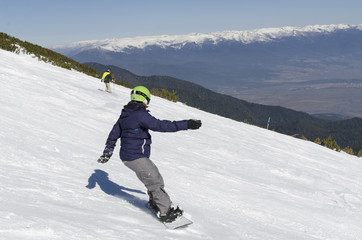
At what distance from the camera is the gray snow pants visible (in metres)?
4.51

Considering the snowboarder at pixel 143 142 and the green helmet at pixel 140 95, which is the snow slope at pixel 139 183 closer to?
the snowboarder at pixel 143 142

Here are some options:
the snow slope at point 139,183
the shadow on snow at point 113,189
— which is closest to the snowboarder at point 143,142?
the snow slope at point 139,183

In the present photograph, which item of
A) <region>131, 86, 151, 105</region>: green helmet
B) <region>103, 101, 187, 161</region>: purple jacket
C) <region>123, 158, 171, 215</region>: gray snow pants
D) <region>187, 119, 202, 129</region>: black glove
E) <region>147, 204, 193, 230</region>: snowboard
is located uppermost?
<region>131, 86, 151, 105</region>: green helmet

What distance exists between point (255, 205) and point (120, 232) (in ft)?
12.8

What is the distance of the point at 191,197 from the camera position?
6.46 metres

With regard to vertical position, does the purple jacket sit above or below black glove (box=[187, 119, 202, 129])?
below

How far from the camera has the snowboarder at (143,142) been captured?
14.8 feet

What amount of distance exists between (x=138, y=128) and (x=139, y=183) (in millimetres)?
2461

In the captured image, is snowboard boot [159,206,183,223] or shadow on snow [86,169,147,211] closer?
snowboard boot [159,206,183,223]

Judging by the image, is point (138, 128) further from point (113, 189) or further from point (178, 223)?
point (113, 189)

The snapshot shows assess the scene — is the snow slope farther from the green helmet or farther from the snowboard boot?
the green helmet

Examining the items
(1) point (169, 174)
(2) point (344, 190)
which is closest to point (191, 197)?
(1) point (169, 174)

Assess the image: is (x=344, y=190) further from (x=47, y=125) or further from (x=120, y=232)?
(x=47, y=125)

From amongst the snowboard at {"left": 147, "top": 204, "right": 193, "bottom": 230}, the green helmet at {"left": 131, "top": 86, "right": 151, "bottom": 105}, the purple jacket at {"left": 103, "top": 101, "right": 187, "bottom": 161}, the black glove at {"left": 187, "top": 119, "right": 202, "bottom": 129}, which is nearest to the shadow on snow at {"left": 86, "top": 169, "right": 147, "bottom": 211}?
the snowboard at {"left": 147, "top": 204, "right": 193, "bottom": 230}
